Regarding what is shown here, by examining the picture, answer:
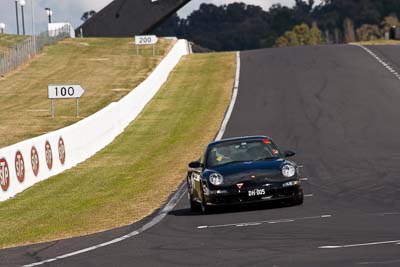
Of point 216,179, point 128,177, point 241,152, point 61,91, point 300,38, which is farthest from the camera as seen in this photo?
point 300,38

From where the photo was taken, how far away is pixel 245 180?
62.1 ft

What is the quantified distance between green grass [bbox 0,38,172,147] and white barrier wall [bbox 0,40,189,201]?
2131 millimetres

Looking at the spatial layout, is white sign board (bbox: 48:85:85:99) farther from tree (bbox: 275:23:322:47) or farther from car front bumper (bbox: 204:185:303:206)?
tree (bbox: 275:23:322:47)

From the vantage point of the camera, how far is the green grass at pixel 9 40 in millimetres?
86419

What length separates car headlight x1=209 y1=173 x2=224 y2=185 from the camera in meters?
19.1

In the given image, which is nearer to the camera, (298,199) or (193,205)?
(298,199)

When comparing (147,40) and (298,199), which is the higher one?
(147,40)

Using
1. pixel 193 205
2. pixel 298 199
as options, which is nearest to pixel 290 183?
pixel 298 199

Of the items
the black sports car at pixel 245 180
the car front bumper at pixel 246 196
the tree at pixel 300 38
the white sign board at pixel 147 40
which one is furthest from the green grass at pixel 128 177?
the tree at pixel 300 38

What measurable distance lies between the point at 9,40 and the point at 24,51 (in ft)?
53.7

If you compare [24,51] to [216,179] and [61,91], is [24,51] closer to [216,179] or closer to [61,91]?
[61,91]

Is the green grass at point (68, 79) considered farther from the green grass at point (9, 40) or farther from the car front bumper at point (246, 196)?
the car front bumper at point (246, 196)

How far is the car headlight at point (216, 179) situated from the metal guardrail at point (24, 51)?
51.1 m

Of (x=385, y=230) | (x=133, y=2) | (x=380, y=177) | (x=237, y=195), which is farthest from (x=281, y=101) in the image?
(x=133, y=2)
